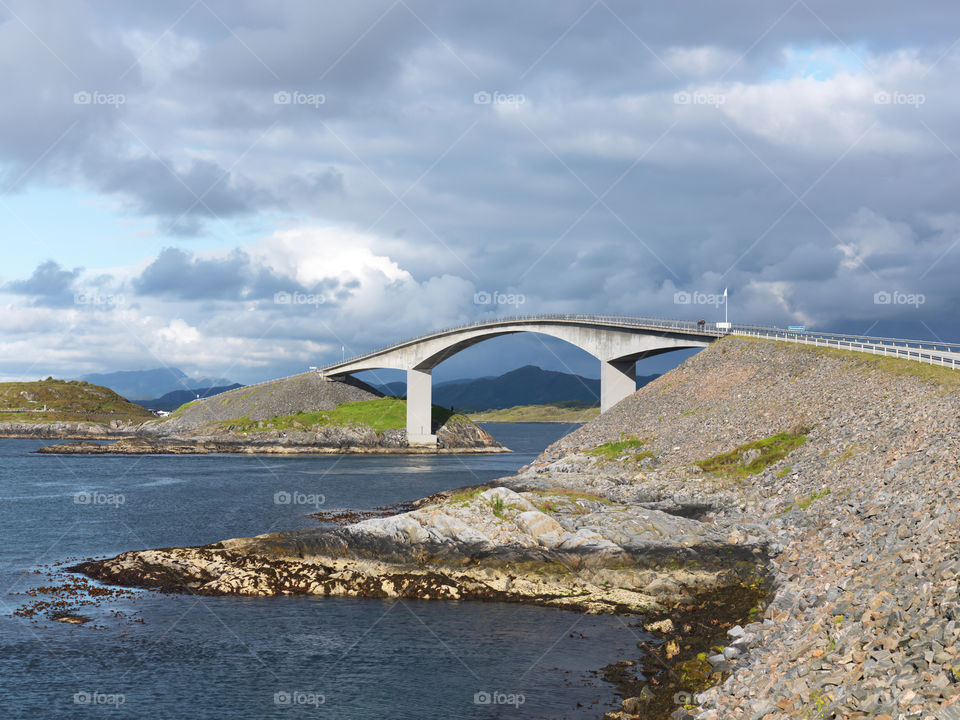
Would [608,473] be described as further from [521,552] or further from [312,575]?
[312,575]

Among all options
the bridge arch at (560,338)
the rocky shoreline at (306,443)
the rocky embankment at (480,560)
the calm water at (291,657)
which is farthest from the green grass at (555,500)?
the rocky shoreline at (306,443)

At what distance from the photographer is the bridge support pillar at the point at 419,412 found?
12531 cm

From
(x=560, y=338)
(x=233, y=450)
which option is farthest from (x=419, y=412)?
(x=560, y=338)

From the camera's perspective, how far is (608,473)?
184ft

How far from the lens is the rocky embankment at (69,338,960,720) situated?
16969mm

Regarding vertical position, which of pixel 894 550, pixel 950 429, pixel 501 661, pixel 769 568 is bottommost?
pixel 501 661

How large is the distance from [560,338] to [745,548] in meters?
66.9

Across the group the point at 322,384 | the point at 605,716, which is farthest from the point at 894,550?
the point at 322,384

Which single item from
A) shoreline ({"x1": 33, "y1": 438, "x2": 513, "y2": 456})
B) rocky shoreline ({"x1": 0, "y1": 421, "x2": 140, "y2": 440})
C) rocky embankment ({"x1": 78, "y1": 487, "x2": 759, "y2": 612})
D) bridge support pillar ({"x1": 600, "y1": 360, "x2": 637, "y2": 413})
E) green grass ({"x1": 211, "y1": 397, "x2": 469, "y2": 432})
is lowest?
rocky embankment ({"x1": 78, "y1": 487, "x2": 759, "y2": 612})

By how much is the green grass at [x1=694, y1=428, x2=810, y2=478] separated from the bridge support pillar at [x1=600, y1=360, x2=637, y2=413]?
33.2 meters

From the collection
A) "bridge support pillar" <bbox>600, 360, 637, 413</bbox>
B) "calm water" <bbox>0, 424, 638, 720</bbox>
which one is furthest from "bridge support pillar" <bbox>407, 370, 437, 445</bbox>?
"calm water" <bbox>0, 424, 638, 720</bbox>

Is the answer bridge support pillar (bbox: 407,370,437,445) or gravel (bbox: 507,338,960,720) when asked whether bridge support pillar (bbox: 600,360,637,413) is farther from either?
bridge support pillar (bbox: 407,370,437,445)

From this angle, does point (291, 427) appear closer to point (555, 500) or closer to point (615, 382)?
point (615, 382)

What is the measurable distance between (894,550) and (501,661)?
40.9ft
